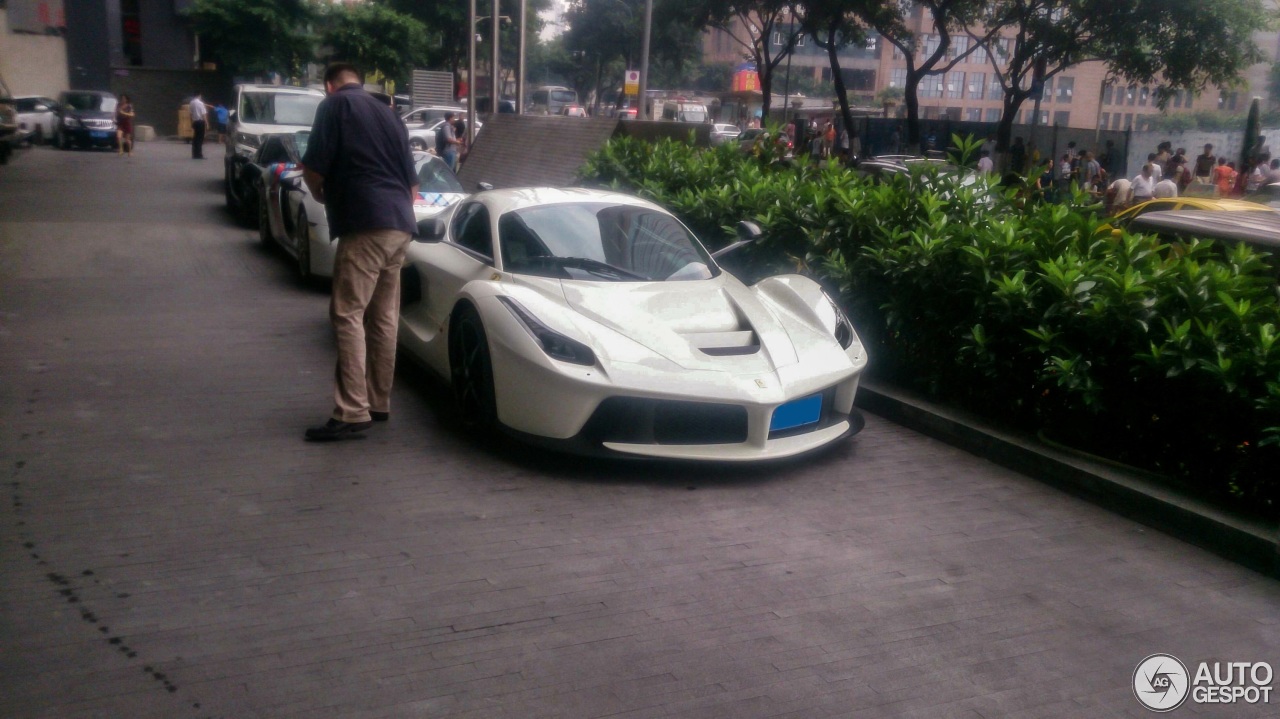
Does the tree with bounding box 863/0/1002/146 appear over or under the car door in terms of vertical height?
over

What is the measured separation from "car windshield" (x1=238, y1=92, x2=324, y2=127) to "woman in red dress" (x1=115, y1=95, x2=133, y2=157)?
559 inches

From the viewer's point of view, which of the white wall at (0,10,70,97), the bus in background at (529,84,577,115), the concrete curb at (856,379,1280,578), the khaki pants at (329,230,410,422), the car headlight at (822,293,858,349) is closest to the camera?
the concrete curb at (856,379,1280,578)

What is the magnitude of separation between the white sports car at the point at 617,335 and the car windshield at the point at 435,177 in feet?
13.1

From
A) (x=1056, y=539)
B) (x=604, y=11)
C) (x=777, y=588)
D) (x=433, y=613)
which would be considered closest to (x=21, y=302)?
(x=433, y=613)

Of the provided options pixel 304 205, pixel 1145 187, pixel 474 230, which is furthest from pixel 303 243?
pixel 1145 187

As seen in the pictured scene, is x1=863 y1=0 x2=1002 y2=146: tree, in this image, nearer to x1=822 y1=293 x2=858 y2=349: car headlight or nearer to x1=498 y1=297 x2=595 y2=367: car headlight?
x1=822 y1=293 x2=858 y2=349: car headlight

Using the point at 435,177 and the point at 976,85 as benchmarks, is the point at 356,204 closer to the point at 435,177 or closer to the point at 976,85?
the point at 435,177

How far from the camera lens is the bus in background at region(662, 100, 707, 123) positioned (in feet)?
166

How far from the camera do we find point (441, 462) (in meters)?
5.41

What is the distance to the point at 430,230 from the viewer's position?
20.4ft

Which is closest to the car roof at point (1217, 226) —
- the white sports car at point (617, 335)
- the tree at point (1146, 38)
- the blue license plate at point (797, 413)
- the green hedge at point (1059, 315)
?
the green hedge at point (1059, 315)

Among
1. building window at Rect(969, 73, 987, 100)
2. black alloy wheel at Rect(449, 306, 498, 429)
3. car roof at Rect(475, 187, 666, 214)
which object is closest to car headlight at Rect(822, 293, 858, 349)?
car roof at Rect(475, 187, 666, 214)

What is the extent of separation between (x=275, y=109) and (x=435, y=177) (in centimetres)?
936

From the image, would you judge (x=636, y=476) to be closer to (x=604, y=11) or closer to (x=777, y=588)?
(x=777, y=588)
